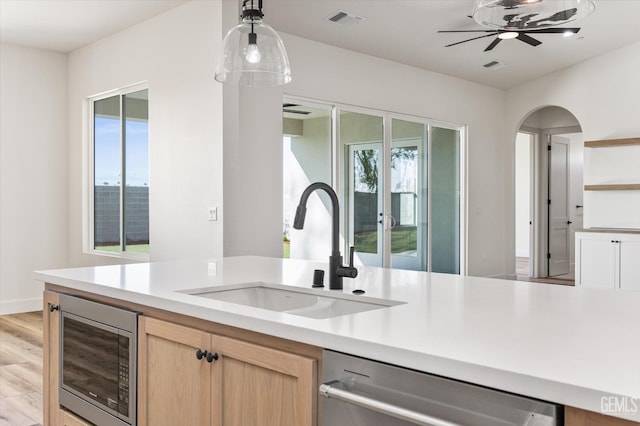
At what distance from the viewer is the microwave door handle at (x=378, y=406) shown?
1.03m

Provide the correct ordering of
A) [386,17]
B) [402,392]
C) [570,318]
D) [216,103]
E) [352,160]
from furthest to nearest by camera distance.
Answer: [352,160], [386,17], [216,103], [570,318], [402,392]

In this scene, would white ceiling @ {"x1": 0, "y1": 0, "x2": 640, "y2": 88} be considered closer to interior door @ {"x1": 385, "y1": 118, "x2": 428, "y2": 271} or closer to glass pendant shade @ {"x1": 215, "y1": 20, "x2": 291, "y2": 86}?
interior door @ {"x1": 385, "y1": 118, "x2": 428, "y2": 271}

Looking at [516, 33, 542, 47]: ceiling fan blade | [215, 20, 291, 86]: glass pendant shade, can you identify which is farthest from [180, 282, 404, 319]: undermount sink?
[516, 33, 542, 47]: ceiling fan blade

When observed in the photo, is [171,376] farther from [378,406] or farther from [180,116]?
[180,116]

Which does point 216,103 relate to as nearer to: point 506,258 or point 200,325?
point 200,325

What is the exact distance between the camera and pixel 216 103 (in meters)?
4.52

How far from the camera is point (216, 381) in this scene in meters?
1.54

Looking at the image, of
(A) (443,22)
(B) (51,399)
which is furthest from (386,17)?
(B) (51,399)

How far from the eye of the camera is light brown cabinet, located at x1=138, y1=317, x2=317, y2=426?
4.34ft

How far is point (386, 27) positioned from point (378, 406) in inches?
195

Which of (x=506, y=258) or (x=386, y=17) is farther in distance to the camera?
(x=506, y=258)

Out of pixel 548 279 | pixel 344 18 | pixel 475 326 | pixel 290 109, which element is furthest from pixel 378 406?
pixel 548 279

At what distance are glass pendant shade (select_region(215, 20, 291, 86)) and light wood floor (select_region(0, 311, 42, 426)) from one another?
7.39 feet

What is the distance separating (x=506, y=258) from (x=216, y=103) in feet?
18.0
